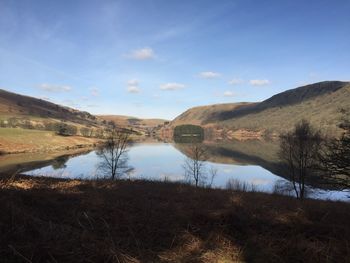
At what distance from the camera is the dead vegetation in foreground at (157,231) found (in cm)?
390

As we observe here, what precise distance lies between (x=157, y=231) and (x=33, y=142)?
112m

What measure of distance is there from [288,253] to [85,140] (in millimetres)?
138753

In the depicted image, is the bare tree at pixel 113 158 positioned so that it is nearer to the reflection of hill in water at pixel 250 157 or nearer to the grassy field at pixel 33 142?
the reflection of hill in water at pixel 250 157

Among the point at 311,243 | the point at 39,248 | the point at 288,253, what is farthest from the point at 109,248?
the point at 311,243

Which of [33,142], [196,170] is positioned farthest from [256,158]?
[33,142]

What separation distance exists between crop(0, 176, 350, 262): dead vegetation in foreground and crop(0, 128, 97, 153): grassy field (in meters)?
95.2

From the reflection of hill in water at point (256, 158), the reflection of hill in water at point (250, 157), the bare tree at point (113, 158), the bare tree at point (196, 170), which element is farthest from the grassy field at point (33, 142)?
the bare tree at point (196, 170)

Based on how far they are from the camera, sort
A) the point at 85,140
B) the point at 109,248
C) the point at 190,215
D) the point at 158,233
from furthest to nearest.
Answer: the point at 85,140 < the point at 190,215 < the point at 158,233 < the point at 109,248

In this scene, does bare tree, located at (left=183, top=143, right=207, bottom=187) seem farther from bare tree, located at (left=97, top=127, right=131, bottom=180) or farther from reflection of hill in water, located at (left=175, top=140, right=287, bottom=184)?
reflection of hill in water, located at (left=175, top=140, right=287, bottom=184)

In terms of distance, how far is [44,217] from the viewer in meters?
5.32

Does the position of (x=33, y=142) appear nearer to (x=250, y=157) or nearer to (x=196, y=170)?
(x=196, y=170)

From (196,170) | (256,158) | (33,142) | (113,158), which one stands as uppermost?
(33,142)

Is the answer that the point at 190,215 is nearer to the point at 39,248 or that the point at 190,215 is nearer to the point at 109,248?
the point at 109,248

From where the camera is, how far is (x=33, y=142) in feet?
351
